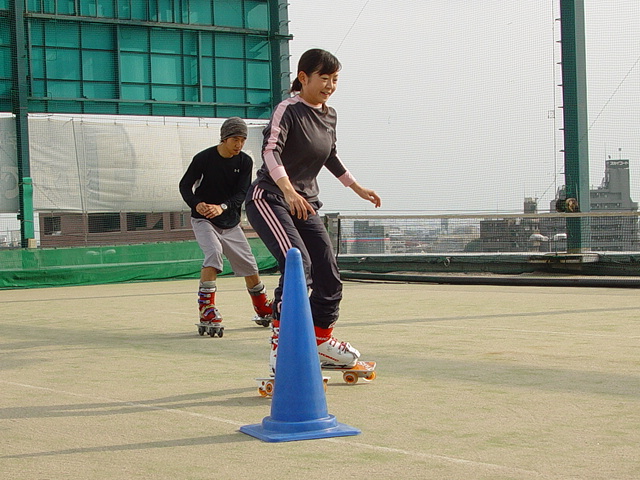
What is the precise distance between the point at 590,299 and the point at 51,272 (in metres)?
10.6

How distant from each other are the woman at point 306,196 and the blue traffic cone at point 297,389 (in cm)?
95

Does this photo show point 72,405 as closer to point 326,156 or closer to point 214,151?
point 326,156

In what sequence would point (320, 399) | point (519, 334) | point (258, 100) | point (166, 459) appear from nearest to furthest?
point (166, 459), point (320, 399), point (519, 334), point (258, 100)

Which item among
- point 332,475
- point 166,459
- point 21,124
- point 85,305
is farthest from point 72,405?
point 21,124

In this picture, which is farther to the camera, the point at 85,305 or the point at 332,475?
the point at 85,305

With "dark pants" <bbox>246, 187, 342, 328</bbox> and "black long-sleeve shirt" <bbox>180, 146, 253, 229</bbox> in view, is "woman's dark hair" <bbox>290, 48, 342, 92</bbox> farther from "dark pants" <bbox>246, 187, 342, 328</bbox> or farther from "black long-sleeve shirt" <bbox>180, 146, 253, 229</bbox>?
"black long-sleeve shirt" <bbox>180, 146, 253, 229</bbox>

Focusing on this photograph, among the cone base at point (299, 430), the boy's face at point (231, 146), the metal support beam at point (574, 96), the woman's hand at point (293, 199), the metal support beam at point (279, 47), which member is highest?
the metal support beam at point (279, 47)

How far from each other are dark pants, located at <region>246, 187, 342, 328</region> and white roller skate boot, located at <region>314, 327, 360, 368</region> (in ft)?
0.19

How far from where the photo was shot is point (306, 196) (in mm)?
5043

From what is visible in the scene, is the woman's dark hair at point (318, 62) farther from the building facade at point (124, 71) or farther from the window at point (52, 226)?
the window at point (52, 226)

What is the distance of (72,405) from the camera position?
439 cm

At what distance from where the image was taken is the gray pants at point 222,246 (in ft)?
25.1

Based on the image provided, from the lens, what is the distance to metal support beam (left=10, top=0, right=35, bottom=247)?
82.5 feet

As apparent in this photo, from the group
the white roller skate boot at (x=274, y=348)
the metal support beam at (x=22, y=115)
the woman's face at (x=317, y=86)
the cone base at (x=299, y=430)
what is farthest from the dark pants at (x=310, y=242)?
the metal support beam at (x=22, y=115)
